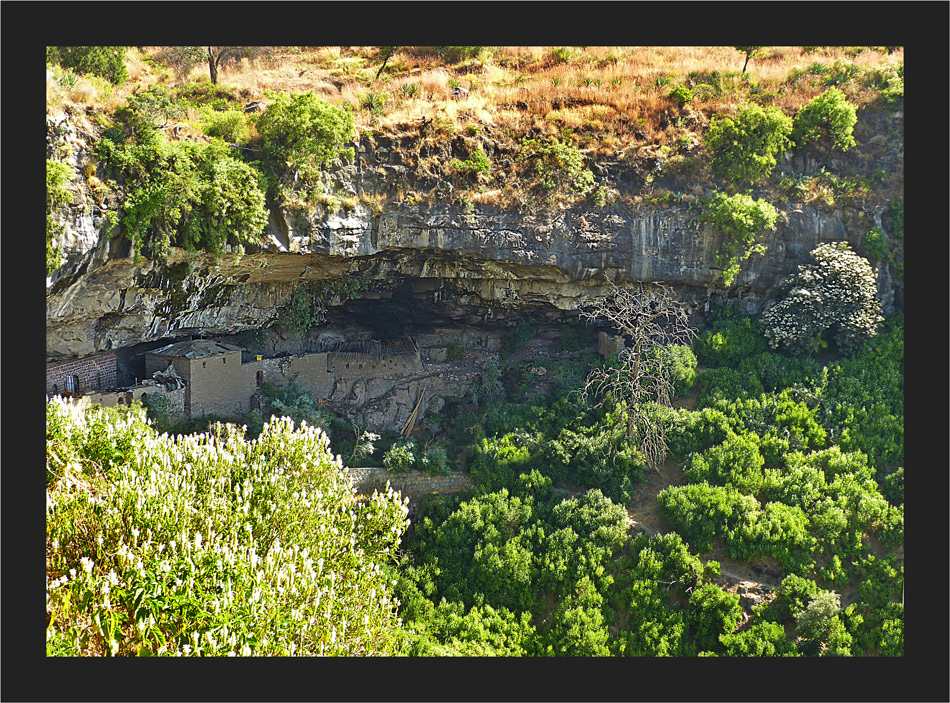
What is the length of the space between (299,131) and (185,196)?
3.21m

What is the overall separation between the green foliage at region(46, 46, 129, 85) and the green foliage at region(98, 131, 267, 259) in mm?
3112

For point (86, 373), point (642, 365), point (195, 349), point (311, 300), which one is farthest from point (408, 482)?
point (86, 373)

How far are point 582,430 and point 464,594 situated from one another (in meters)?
5.39

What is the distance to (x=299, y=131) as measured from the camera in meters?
17.8

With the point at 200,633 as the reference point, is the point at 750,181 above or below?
above

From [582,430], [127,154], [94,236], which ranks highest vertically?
[127,154]

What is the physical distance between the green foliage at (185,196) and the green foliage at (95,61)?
3112 mm

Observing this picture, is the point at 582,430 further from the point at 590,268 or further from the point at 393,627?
the point at 393,627

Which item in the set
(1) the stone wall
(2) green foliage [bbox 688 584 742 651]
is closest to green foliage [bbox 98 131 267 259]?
(1) the stone wall

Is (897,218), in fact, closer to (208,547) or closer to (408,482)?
(408,482)

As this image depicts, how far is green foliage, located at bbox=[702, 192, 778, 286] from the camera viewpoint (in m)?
20.7

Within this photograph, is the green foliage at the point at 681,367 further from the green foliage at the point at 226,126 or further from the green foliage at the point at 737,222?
the green foliage at the point at 226,126

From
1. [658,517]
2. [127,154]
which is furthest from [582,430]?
[127,154]

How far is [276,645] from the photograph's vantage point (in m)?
11.1
